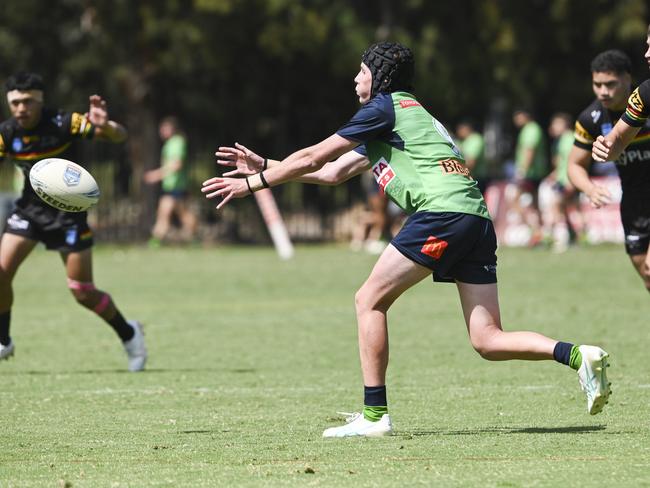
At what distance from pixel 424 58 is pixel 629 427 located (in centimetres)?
2333

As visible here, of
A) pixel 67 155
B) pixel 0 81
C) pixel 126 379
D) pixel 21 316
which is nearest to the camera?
pixel 126 379

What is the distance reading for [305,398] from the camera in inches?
361

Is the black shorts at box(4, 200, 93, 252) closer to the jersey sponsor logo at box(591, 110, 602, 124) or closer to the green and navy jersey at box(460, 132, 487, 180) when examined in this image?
the jersey sponsor logo at box(591, 110, 602, 124)

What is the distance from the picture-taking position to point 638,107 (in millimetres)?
7961

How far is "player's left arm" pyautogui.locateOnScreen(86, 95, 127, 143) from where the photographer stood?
1071cm

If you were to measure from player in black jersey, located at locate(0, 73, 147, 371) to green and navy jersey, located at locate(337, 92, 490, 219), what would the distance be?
4.13m

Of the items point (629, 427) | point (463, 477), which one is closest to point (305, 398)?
point (629, 427)

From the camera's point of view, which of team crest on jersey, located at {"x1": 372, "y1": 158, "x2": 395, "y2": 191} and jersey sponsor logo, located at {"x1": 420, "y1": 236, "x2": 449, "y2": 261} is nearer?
jersey sponsor logo, located at {"x1": 420, "y1": 236, "x2": 449, "y2": 261}

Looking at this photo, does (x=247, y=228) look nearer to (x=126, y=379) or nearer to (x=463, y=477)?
(x=126, y=379)

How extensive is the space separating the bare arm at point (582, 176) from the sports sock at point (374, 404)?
2.84 meters

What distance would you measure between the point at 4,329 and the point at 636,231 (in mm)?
5345

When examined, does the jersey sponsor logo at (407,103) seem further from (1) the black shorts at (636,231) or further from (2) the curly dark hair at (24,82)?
(2) the curly dark hair at (24,82)

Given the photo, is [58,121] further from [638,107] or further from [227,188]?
[638,107]

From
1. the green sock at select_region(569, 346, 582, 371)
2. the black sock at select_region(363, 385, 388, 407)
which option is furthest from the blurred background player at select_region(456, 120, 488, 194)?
the green sock at select_region(569, 346, 582, 371)
